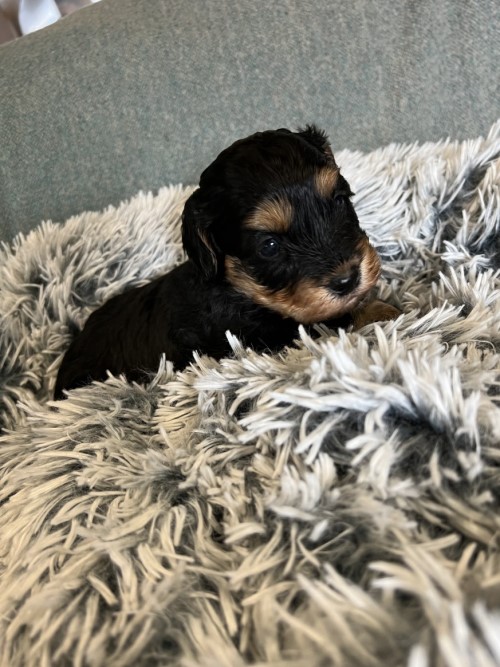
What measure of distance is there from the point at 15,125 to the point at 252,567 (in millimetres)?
1800

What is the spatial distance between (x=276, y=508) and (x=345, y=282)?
0.59m

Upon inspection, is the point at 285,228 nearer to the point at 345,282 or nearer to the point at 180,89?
the point at 345,282

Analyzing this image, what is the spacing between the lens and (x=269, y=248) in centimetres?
134

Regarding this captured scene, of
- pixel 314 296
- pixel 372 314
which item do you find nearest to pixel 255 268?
pixel 314 296

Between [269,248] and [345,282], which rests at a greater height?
[269,248]

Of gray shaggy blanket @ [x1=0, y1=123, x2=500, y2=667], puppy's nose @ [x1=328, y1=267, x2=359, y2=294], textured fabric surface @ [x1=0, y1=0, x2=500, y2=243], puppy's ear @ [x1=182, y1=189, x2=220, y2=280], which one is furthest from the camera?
textured fabric surface @ [x1=0, y1=0, x2=500, y2=243]

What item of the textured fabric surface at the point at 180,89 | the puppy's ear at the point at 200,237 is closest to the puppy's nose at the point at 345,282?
the puppy's ear at the point at 200,237

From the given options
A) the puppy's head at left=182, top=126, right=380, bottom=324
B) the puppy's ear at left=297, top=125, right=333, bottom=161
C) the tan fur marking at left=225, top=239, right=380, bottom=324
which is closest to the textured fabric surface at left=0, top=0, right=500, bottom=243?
the puppy's ear at left=297, top=125, right=333, bottom=161

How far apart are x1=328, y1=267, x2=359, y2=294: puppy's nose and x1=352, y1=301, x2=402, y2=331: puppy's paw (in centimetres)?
14

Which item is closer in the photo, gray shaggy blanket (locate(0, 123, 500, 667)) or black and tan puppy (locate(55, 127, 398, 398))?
gray shaggy blanket (locate(0, 123, 500, 667))

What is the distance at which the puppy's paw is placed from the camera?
54.7 inches

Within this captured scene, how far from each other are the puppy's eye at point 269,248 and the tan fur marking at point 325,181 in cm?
15

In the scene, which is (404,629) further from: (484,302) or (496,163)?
(496,163)

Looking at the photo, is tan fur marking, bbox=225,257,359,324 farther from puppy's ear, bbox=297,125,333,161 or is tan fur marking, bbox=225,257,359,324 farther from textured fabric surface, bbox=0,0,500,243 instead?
textured fabric surface, bbox=0,0,500,243
